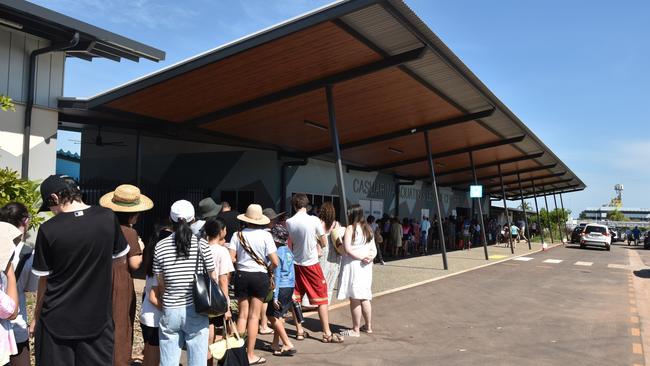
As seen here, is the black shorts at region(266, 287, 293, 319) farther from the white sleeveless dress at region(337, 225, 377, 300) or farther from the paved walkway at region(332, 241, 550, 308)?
the paved walkway at region(332, 241, 550, 308)

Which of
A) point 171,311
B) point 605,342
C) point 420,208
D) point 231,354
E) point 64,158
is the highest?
point 64,158

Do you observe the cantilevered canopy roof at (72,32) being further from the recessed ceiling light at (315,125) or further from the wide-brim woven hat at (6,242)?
the wide-brim woven hat at (6,242)

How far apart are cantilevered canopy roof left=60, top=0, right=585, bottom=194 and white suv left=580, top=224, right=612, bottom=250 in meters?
15.9

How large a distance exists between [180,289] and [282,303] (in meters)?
2.42

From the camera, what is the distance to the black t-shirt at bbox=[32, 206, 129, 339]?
127 inches

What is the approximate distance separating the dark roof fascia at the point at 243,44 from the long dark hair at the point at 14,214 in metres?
5.50

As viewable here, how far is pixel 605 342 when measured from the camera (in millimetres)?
7191

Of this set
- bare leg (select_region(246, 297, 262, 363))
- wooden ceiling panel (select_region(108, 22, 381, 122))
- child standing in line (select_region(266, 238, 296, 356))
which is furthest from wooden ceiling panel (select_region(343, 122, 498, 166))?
bare leg (select_region(246, 297, 262, 363))

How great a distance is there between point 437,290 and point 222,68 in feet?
21.6

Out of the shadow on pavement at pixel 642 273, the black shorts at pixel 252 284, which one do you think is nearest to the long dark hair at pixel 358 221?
the black shorts at pixel 252 284

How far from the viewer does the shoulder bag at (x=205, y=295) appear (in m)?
3.89

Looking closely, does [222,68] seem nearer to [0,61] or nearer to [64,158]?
[0,61]

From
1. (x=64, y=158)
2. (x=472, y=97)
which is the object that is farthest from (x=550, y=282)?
(x=64, y=158)

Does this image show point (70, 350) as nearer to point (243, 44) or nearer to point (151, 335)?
point (151, 335)
